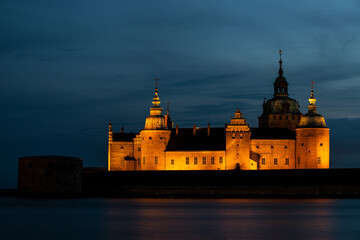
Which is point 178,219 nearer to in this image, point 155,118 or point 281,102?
point 155,118

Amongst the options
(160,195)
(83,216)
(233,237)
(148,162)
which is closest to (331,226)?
(233,237)

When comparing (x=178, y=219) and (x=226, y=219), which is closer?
(x=226, y=219)

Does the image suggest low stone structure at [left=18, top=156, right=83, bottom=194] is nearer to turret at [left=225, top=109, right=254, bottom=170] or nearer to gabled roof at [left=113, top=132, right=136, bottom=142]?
gabled roof at [left=113, top=132, right=136, bottom=142]

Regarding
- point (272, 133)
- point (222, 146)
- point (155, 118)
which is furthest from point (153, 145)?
point (272, 133)

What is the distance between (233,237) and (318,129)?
119ft

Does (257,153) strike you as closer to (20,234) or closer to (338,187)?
(338,187)

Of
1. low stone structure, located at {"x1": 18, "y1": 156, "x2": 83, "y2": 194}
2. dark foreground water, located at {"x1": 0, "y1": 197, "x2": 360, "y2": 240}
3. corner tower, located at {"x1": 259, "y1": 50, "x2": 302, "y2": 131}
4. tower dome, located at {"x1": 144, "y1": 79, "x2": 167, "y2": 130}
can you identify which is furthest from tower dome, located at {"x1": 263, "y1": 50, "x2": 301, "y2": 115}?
low stone structure, located at {"x1": 18, "y1": 156, "x2": 83, "y2": 194}

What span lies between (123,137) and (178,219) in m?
32.5

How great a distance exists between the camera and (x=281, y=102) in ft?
319

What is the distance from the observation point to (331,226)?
58.9 metres

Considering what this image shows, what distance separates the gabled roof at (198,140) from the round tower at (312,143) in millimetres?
7155

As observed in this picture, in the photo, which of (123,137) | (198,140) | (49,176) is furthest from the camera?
(123,137)

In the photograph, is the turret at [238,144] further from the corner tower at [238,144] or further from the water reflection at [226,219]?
the water reflection at [226,219]

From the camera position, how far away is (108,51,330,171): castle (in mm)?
86875
